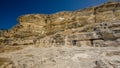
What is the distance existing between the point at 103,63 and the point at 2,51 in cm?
2642

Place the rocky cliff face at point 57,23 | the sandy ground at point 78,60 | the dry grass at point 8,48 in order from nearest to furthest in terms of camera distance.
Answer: the sandy ground at point 78,60 < the rocky cliff face at point 57,23 < the dry grass at point 8,48

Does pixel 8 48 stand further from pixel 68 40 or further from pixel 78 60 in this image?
pixel 78 60

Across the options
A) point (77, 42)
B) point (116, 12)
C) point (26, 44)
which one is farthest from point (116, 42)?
point (26, 44)

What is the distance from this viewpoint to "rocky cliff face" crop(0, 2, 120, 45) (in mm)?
33312

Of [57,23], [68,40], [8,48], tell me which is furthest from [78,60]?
[8,48]

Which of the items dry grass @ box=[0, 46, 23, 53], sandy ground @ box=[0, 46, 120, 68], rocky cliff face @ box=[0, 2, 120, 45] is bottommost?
sandy ground @ box=[0, 46, 120, 68]

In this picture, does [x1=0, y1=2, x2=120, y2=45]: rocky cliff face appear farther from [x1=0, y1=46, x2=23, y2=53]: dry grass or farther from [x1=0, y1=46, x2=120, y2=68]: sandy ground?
[x1=0, y1=46, x2=120, y2=68]: sandy ground

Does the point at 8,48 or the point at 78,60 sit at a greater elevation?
the point at 8,48

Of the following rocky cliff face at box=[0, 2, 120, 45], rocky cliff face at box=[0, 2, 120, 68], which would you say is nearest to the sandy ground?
rocky cliff face at box=[0, 2, 120, 68]

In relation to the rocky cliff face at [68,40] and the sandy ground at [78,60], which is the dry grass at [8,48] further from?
the sandy ground at [78,60]

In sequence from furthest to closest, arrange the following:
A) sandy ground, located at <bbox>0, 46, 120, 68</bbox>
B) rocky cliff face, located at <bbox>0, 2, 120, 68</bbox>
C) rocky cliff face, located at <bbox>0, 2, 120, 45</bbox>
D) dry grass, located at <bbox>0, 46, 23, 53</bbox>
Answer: dry grass, located at <bbox>0, 46, 23, 53</bbox> → rocky cliff face, located at <bbox>0, 2, 120, 45</bbox> → rocky cliff face, located at <bbox>0, 2, 120, 68</bbox> → sandy ground, located at <bbox>0, 46, 120, 68</bbox>

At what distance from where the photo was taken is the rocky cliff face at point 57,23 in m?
33.3

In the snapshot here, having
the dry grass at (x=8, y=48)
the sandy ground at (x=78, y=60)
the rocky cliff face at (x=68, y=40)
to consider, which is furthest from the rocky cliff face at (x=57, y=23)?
the sandy ground at (x=78, y=60)

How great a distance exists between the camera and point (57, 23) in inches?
1638
